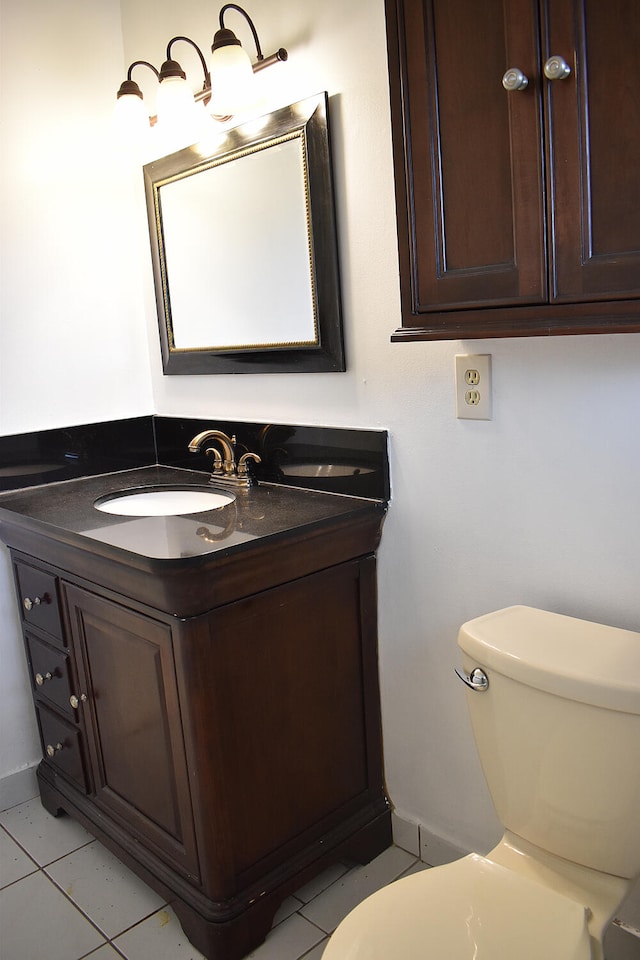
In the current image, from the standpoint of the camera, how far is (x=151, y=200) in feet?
6.95

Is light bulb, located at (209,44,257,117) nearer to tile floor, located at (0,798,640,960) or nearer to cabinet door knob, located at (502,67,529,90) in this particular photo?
cabinet door knob, located at (502,67,529,90)

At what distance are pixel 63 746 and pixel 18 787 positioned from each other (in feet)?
0.96

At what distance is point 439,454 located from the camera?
5.22 ft

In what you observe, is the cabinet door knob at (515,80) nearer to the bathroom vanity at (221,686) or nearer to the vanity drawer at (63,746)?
the bathroom vanity at (221,686)

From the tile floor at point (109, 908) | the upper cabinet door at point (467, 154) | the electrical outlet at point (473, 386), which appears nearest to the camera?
the upper cabinet door at point (467, 154)

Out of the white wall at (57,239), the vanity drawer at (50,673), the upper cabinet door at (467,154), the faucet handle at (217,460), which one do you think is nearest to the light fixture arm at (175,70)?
the white wall at (57,239)

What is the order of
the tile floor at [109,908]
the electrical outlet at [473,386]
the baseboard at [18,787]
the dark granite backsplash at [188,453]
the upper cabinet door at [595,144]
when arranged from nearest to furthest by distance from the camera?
the upper cabinet door at [595,144]
the electrical outlet at [473,386]
the tile floor at [109,908]
the dark granite backsplash at [188,453]
the baseboard at [18,787]

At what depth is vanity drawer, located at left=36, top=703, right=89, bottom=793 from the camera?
1.90 m

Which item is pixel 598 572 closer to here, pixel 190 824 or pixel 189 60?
pixel 190 824

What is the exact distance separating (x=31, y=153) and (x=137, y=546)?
118 cm

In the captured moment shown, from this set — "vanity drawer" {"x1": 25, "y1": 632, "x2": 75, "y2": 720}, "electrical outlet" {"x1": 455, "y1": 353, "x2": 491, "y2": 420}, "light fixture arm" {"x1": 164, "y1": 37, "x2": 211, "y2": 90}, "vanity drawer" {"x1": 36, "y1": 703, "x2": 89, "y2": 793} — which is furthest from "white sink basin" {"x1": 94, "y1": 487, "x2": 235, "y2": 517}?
"light fixture arm" {"x1": 164, "y1": 37, "x2": 211, "y2": 90}

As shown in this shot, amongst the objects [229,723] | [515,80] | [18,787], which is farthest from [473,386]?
[18,787]

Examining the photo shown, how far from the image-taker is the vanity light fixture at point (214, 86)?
1664 mm

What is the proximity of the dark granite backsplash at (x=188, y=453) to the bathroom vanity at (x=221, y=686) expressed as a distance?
0.19ft
